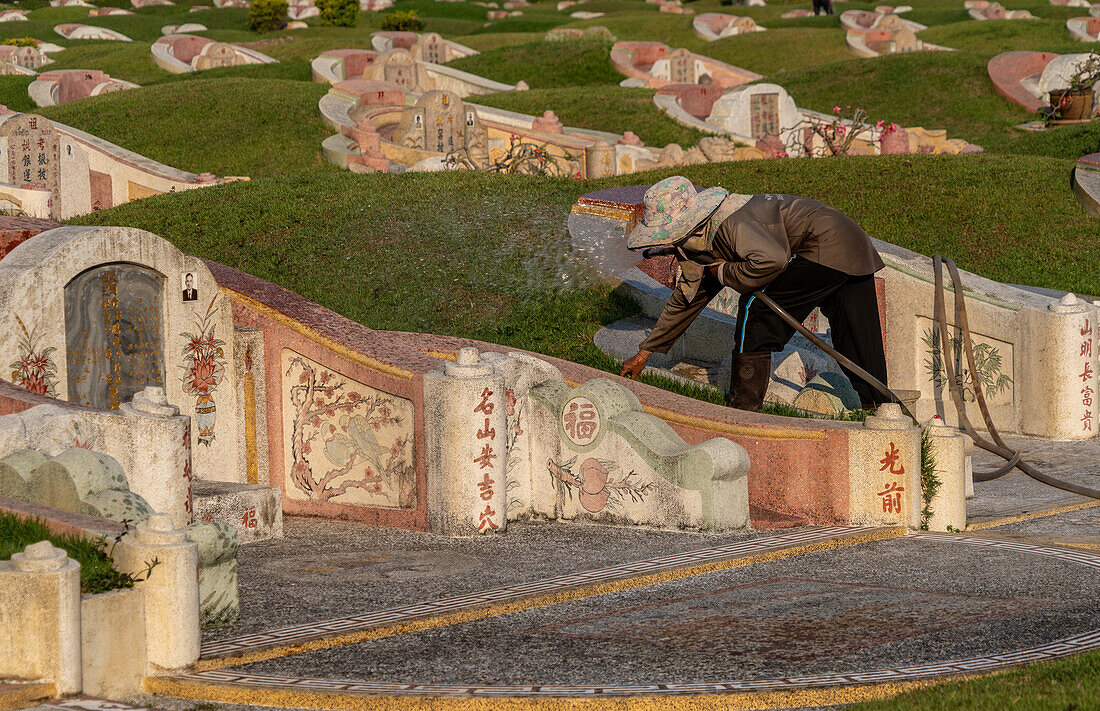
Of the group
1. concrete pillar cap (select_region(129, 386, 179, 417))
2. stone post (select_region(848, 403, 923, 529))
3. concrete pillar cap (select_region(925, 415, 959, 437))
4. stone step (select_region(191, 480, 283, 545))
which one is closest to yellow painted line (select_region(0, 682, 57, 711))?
concrete pillar cap (select_region(129, 386, 179, 417))

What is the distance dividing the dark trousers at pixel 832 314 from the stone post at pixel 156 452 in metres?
3.93

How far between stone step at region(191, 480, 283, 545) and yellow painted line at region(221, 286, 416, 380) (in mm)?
1060

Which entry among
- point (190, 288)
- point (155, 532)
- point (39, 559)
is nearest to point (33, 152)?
point (190, 288)

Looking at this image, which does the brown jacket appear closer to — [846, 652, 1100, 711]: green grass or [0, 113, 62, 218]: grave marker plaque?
[846, 652, 1100, 711]: green grass

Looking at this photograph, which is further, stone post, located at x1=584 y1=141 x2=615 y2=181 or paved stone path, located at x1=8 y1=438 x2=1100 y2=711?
stone post, located at x1=584 y1=141 x2=615 y2=181

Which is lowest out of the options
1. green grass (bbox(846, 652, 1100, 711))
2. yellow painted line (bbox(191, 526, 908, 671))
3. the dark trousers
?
yellow painted line (bbox(191, 526, 908, 671))

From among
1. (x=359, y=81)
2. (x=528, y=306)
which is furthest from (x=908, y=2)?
(x=528, y=306)

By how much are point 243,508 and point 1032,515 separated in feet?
16.4

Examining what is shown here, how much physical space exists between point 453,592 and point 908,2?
5961 cm

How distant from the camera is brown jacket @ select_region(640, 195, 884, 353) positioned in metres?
8.46

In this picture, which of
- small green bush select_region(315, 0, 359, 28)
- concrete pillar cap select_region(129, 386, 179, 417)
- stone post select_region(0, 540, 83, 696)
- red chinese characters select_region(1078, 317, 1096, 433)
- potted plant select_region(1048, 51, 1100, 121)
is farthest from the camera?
small green bush select_region(315, 0, 359, 28)

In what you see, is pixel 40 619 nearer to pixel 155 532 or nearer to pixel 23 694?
pixel 23 694

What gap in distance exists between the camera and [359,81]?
106 ft

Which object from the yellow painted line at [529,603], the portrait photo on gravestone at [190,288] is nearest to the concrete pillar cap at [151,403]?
the portrait photo on gravestone at [190,288]
